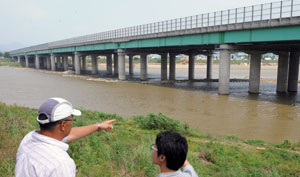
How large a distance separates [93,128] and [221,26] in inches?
980

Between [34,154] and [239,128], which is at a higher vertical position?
[34,154]

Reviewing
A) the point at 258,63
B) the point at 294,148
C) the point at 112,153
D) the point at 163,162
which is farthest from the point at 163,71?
the point at 163,162

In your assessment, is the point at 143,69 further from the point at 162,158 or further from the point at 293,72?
the point at 162,158

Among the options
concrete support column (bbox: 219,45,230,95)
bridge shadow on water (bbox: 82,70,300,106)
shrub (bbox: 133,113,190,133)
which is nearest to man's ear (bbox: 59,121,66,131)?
shrub (bbox: 133,113,190,133)

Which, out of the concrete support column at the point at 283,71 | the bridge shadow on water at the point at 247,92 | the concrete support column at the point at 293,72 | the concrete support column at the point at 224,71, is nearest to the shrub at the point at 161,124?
the bridge shadow on water at the point at 247,92

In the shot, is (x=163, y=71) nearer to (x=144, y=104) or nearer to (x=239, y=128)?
(x=144, y=104)

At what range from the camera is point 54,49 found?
251 ft

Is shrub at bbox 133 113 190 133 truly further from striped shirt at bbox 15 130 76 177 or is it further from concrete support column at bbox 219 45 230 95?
concrete support column at bbox 219 45 230 95

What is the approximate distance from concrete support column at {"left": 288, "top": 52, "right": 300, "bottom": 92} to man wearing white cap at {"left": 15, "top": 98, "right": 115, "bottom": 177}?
109 ft

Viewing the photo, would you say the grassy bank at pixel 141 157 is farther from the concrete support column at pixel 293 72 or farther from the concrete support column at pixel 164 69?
the concrete support column at pixel 164 69

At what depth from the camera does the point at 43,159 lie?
7.29 ft

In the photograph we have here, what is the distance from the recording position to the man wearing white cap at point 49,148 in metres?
2.21

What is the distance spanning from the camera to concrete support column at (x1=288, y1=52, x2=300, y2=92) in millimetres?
30266

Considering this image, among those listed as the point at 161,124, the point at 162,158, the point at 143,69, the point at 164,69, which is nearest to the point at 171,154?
the point at 162,158
